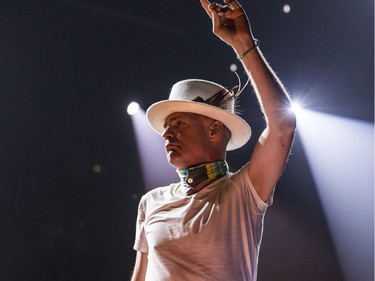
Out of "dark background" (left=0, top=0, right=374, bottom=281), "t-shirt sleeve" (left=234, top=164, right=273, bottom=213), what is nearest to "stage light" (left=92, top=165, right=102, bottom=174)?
"dark background" (left=0, top=0, right=374, bottom=281)

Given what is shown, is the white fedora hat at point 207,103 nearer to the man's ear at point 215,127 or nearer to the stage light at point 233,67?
the man's ear at point 215,127

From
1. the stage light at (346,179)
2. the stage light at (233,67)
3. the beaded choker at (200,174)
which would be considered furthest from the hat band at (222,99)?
the stage light at (346,179)

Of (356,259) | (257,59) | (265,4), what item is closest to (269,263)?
(356,259)

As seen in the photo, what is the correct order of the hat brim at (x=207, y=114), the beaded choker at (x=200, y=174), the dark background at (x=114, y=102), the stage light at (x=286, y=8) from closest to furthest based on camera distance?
the beaded choker at (x=200, y=174) < the hat brim at (x=207, y=114) < the dark background at (x=114, y=102) < the stage light at (x=286, y=8)

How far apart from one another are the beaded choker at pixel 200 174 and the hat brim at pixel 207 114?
246mm

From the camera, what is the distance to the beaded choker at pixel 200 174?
1896 millimetres

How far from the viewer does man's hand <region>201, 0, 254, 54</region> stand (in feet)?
5.34

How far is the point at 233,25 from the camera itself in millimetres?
1688

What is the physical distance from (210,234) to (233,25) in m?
0.89

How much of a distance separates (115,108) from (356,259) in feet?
12.5

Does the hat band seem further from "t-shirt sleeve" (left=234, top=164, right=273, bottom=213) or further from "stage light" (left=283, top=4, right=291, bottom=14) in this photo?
"stage light" (left=283, top=4, right=291, bottom=14)

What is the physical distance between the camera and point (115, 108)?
552 cm

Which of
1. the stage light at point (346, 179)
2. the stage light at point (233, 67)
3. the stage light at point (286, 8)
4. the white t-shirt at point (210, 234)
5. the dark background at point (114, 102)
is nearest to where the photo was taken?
the white t-shirt at point (210, 234)

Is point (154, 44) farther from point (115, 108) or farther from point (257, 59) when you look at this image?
point (257, 59)
